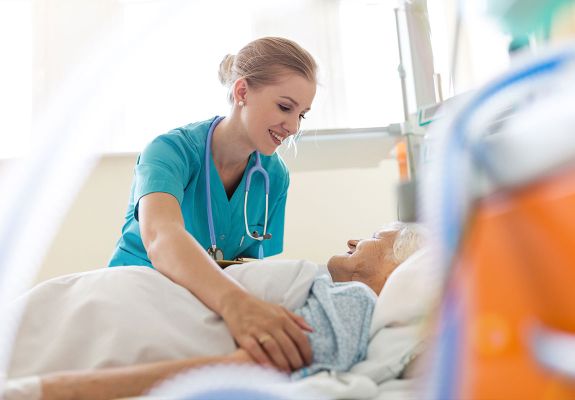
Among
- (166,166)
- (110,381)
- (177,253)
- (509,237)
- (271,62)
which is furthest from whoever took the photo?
(271,62)

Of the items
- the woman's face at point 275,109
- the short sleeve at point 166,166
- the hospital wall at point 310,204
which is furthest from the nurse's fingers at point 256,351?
the hospital wall at point 310,204

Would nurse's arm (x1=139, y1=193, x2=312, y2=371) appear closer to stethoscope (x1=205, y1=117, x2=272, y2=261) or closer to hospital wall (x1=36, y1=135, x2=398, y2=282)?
stethoscope (x1=205, y1=117, x2=272, y2=261)

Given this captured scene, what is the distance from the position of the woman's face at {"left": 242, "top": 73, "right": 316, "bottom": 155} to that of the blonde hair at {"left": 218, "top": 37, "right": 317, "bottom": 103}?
0.02 m

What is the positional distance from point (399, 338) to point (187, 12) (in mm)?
535

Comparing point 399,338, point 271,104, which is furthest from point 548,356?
point 271,104

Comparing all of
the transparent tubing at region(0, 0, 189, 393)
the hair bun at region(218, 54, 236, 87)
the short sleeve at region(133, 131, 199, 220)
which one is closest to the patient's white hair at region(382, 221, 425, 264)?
the short sleeve at region(133, 131, 199, 220)

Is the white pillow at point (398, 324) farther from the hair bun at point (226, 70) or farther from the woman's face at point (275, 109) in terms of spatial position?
the hair bun at point (226, 70)

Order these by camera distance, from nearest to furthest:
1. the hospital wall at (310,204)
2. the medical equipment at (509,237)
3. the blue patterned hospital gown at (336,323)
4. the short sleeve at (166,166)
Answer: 1. the medical equipment at (509,237)
2. the blue patterned hospital gown at (336,323)
3. the short sleeve at (166,166)
4. the hospital wall at (310,204)

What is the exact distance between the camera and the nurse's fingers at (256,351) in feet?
2.33

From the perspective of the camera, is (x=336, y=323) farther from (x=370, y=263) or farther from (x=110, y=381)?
(x=370, y=263)

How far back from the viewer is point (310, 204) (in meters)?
2.08

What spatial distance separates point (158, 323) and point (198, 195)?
23.7 inches

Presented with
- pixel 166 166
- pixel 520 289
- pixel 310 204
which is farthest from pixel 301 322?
pixel 310 204

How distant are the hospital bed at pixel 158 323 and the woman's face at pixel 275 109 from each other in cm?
51
